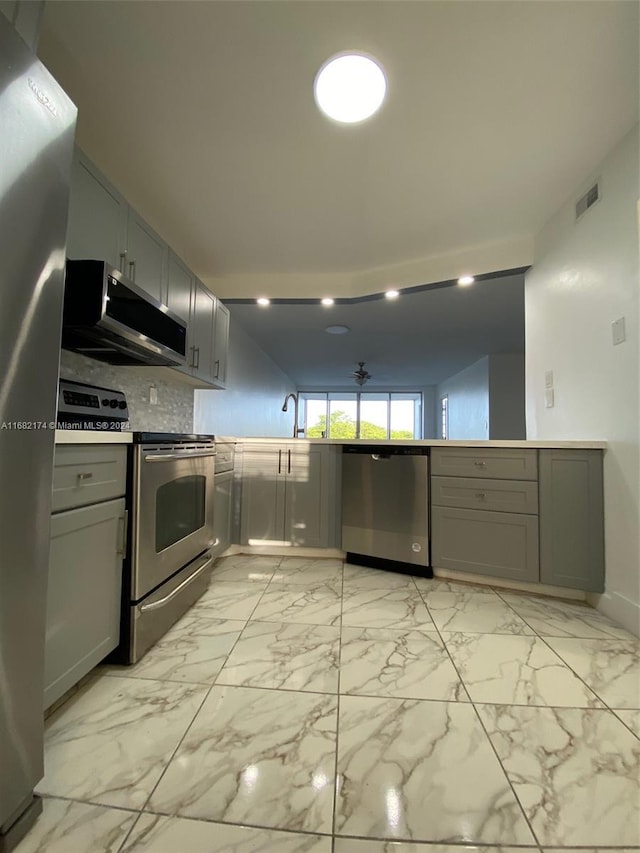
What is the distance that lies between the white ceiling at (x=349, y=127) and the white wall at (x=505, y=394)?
3169 millimetres

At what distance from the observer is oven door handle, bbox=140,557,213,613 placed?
133 centimetres

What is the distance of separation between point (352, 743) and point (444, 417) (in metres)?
7.53

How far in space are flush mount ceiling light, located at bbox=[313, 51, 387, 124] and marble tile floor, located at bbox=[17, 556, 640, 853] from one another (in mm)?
2319

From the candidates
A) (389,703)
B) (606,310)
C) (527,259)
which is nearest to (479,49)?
(606,310)

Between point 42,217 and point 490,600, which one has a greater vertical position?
point 42,217

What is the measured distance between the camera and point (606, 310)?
179cm

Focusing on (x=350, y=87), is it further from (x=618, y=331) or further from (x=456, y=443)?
(x=456, y=443)

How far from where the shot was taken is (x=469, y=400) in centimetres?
641

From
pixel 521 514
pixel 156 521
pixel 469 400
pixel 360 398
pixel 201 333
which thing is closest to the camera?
pixel 156 521

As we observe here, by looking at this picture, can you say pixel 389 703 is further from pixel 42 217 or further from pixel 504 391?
pixel 504 391

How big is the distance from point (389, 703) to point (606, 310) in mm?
2062

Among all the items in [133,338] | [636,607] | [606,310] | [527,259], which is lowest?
[636,607]

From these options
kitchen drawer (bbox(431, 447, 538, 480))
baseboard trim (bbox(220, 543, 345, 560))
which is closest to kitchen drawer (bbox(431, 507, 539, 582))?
kitchen drawer (bbox(431, 447, 538, 480))

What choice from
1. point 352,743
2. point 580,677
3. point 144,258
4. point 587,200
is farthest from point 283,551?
point 587,200
